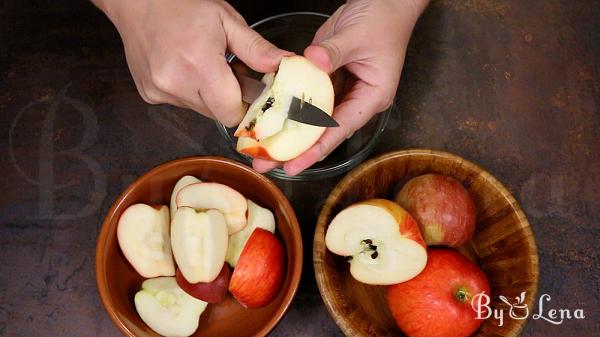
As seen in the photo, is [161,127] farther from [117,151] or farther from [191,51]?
[191,51]

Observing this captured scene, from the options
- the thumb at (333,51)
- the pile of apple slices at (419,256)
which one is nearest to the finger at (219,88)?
the thumb at (333,51)

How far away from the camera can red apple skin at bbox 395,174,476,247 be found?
788 millimetres

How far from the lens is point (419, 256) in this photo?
2.47 feet

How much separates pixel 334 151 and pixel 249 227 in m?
0.20

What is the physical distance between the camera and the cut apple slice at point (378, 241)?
750 millimetres

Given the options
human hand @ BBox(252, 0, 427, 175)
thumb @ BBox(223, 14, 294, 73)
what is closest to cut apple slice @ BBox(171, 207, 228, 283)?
human hand @ BBox(252, 0, 427, 175)

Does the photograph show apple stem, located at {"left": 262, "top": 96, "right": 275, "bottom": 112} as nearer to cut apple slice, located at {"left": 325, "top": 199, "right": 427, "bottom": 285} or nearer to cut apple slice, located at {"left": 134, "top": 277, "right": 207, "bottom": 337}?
cut apple slice, located at {"left": 325, "top": 199, "right": 427, "bottom": 285}

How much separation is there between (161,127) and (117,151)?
0.29 feet

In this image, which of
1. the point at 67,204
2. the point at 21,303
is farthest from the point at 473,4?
the point at 21,303

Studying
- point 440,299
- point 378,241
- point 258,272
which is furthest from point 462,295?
point 258,272

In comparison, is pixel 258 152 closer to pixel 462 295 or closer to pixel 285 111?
pixel 285 111

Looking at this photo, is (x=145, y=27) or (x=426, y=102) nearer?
(x=145, y=27)

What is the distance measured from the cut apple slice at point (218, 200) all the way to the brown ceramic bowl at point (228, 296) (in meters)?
0.04

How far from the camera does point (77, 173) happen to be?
0.96 metres
